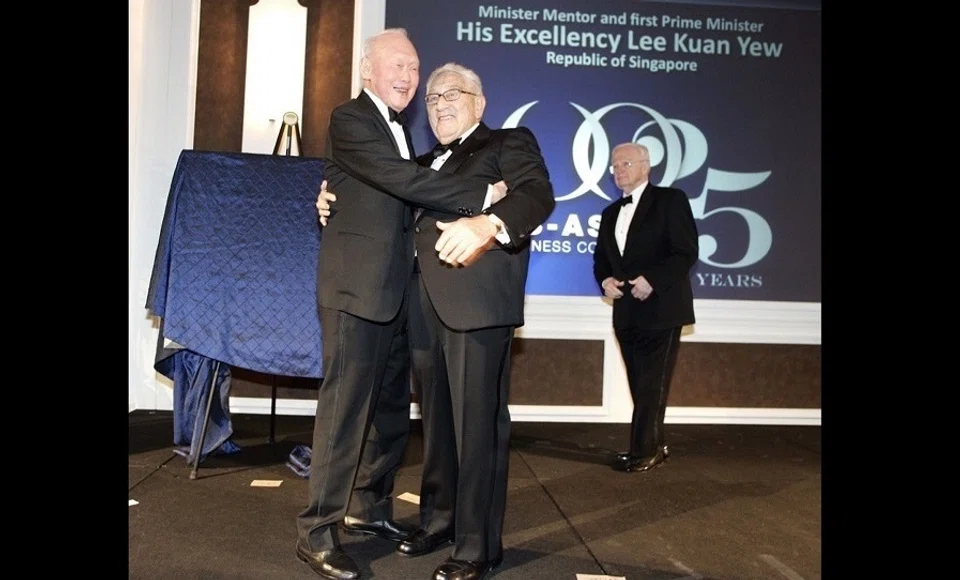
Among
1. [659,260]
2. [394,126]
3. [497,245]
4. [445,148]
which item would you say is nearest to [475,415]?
[497,245]

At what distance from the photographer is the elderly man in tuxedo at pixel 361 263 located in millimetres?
2307

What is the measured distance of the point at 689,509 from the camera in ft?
10.8

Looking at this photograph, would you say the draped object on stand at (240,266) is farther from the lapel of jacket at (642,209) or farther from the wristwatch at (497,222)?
the lapel of jacket at (642,209)

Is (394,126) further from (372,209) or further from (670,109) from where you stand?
(670,109)

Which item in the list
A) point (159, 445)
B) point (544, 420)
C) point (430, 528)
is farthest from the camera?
point (544, 420)

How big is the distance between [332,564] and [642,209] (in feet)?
8.62

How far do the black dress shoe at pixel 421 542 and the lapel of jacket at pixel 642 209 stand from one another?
85.0 inches

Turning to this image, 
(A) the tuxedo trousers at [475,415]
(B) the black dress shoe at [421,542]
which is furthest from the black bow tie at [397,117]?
(B) the black dress shoe at [421,542]
